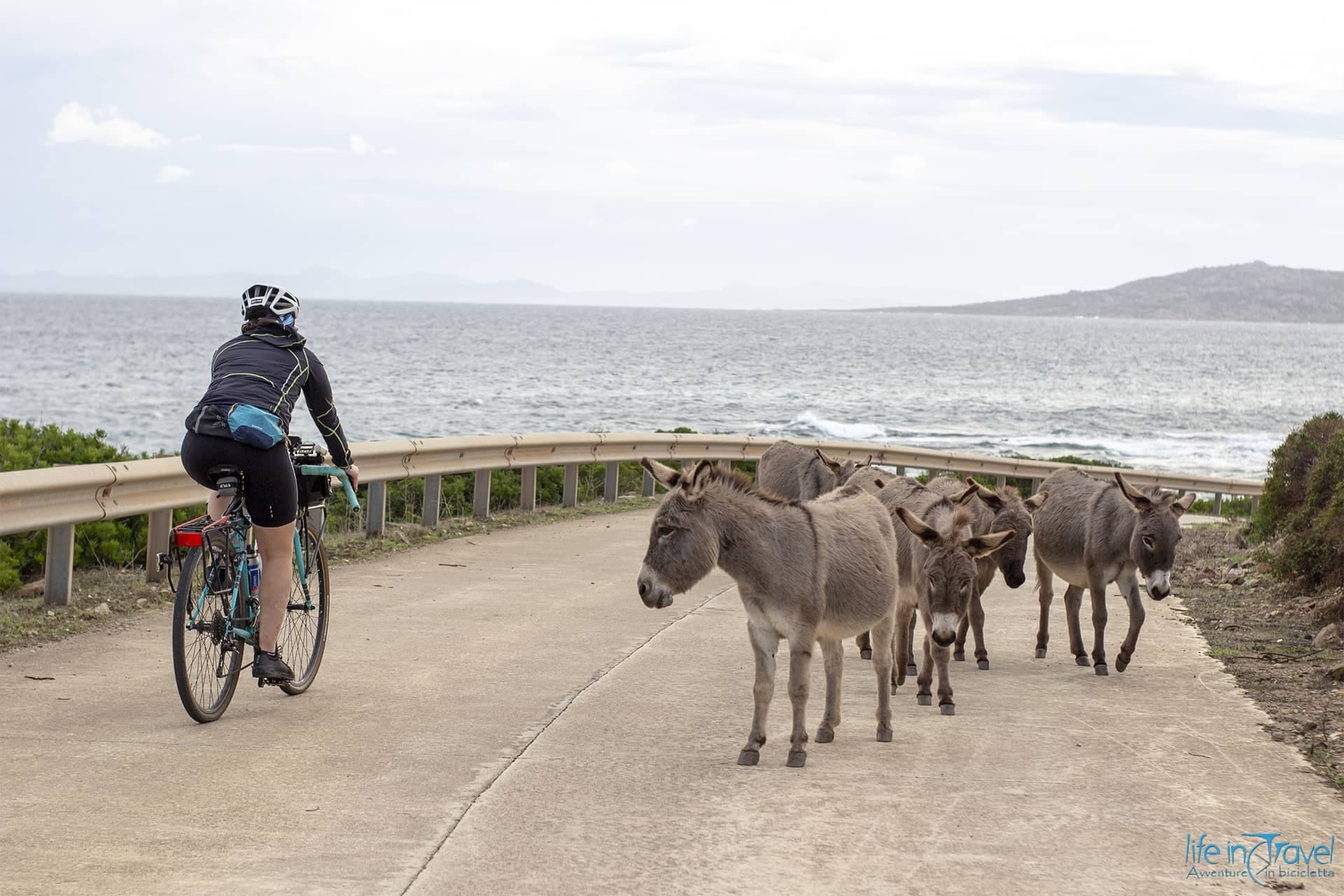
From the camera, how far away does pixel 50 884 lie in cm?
472

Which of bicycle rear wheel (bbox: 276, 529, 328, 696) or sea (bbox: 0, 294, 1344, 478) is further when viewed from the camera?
sea (bbox: 0, 294, 1344, 478)

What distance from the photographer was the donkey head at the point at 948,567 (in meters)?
7.34

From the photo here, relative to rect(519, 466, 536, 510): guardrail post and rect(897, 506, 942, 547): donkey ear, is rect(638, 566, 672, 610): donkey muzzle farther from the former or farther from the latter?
rect(519, 466, 536, 510): guardrail post

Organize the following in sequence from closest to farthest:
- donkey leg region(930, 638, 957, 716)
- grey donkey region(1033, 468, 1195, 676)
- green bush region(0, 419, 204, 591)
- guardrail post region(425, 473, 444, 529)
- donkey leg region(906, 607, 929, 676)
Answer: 1. donkey leg region(930, 638, 957, 716)
2. donkey leg region(906, 607, 929, 676)
3. grey donkey region(1033, 468, 1195, 676)
4. green bush region(0, 419, 204, 591)
5. guardrail post region(425, 473, 444, 529)

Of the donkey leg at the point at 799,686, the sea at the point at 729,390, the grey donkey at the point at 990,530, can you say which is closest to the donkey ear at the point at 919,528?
the donkey leg at the point at 799,686

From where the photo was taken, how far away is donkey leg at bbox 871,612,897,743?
23.4 feet

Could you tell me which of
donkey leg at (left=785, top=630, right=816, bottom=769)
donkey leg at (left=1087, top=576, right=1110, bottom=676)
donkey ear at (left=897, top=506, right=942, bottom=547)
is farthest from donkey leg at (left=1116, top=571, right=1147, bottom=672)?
donkey leg at (left=785, top=630, right=816, bottom=769)

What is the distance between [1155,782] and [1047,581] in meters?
3.98

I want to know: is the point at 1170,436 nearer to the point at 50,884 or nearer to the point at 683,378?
the point at 683,378

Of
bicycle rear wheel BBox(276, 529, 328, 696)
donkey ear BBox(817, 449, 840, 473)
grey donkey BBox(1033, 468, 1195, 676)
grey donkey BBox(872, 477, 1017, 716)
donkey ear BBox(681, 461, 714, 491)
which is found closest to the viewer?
donkey ear BBox(681, 461, 714, 491)

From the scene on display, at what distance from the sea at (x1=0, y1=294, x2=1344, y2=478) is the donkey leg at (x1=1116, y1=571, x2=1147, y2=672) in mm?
23244

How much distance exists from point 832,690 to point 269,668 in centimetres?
292

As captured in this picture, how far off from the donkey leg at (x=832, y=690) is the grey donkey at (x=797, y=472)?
450 centimetres

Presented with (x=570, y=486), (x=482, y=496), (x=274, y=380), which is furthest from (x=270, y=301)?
(x=570, y=486)
